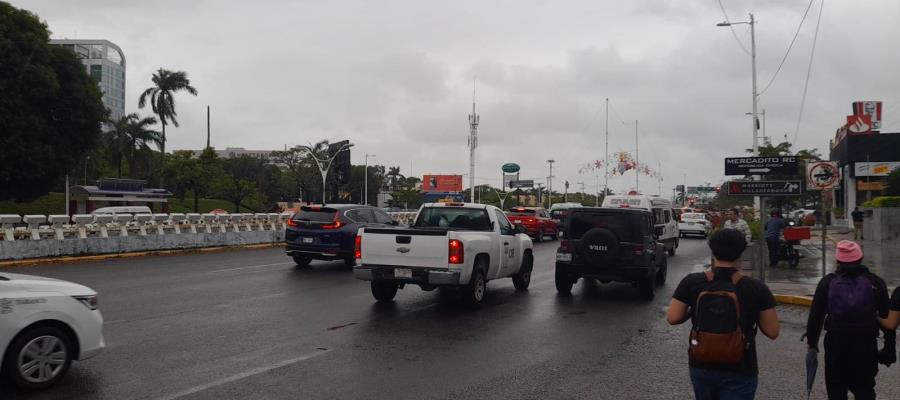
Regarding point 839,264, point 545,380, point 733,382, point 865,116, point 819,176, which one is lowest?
point 545,380

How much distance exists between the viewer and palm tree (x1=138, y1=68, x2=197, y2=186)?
63.0 metres

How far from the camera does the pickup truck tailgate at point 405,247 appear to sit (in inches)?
414

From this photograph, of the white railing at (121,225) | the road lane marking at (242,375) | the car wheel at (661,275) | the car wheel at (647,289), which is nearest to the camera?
the road lane marking at (242,375)

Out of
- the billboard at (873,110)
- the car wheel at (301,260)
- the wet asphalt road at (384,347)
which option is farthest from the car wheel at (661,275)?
the billboard at (873,110)

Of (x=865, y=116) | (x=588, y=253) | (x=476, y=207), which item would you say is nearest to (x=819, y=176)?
(x=588, y=253)

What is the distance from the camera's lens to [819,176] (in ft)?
44.7

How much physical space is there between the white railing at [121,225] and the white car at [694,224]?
20612 mm

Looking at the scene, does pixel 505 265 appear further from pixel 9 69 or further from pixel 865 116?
pixel 865 116

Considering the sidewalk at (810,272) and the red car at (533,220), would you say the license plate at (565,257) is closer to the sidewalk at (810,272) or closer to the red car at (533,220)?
the sidewalk at (810,272)

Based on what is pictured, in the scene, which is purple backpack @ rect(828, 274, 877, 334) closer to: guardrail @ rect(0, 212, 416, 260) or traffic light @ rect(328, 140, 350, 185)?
guardrail @ rect(0, 212, 416, 260)

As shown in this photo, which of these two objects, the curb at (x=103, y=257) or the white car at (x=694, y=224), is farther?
the white car at (x=694, y=224)

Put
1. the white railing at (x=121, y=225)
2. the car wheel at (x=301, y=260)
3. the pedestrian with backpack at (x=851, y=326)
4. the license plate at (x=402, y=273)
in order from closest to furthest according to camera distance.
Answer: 1. the pedestrian with backpack at (x=851, y=326)
2. the license plate at (x=402, y=273)
3. the car wheel at (x=301, y=260)
4. the white railing at (x=121, y=225)

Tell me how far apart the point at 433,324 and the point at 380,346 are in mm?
1690

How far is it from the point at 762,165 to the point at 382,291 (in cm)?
816
